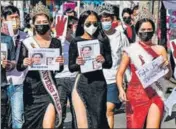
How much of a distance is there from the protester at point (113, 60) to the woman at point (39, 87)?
4.59 feet

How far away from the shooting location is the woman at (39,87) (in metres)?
6.70

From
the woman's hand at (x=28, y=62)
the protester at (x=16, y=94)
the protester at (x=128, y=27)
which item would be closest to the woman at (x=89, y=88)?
the woman's hand at (x=28, y=62)

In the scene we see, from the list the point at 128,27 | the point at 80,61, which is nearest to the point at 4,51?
the point at 80,61

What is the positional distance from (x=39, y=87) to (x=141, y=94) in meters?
1.12

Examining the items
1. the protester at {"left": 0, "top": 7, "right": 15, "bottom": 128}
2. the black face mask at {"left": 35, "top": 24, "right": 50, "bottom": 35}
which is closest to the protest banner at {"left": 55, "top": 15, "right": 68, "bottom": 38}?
the protester at {"left": 0, "top": 7, "right": 15, "bottom": 128}

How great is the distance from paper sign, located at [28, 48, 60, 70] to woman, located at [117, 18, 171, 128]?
74cm

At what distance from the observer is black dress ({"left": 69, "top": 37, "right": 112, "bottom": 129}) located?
6613 millimetres

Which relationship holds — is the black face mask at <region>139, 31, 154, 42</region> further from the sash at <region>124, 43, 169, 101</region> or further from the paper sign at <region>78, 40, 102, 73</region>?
the paper sign at <region>78, 40, 102, 73</region>

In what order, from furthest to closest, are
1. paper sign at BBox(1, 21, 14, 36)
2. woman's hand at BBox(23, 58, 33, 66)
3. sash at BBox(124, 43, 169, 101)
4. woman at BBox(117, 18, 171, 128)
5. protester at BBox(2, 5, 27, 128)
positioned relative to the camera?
paper sign at BBox(1, 21, 14, 36)
protester at BBox(2, 5, 27, 128)
woman's hand at BBox(23, 58, 33, 66)
sash at BBox(124, 43, 169, 101)
woman at BBox(117, 18, 171, 128)

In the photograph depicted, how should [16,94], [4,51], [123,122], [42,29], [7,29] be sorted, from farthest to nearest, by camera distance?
[123,122], [7,29], [16,94], [4,51], [42,29]

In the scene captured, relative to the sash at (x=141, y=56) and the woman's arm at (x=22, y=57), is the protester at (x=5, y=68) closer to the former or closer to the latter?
the woman's arm at (x=22, y=57)

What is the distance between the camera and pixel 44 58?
22.0ft

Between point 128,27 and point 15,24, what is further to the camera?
point 128,27

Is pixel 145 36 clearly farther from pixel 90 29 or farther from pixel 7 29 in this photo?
pixel 7 29
